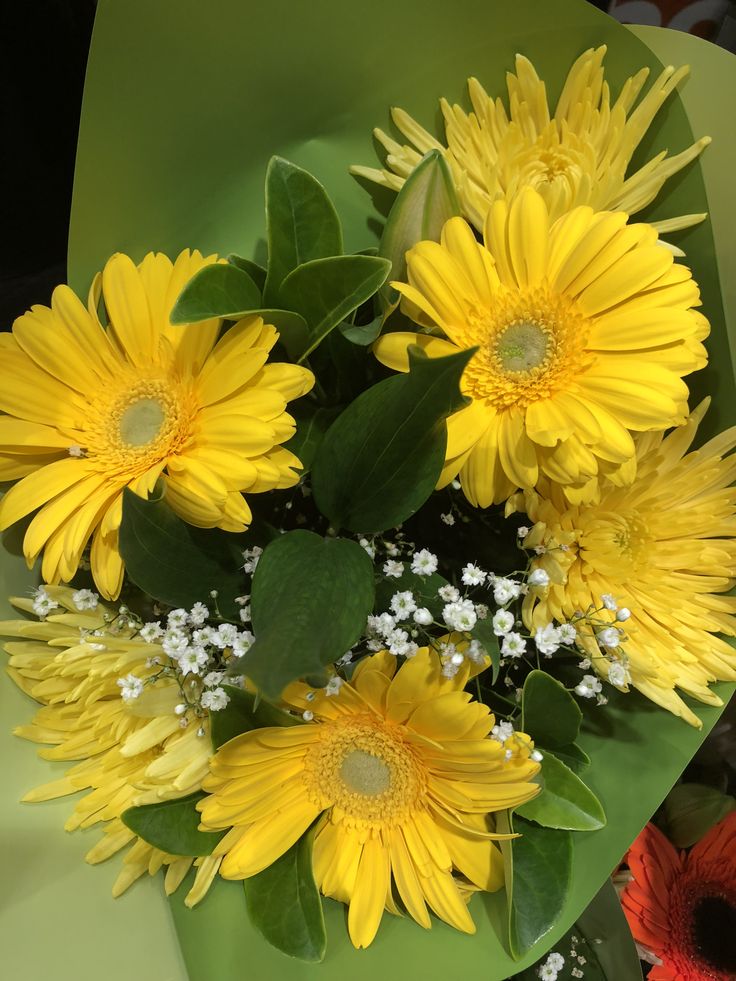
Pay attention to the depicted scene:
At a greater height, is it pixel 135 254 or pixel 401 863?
pixel 135 254

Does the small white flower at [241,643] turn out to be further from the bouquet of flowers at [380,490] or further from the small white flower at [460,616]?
the small white flower at [460,616]

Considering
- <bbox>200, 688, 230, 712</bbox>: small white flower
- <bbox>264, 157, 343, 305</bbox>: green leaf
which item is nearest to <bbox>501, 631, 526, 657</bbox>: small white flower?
<bbox>200, 688, 230, 712</bbox>: small white flower

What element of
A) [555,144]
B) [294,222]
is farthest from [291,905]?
[555,144]

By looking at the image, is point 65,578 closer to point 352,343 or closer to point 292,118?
point 352,343

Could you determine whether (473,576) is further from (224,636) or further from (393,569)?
(224,636)

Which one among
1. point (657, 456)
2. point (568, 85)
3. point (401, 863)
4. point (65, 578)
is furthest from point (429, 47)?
point (401, 863)

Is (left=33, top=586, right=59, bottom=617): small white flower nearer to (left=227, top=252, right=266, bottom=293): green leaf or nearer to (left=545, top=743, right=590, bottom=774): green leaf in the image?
(left=227, top=252, right=266, bottom=293): green leaf
